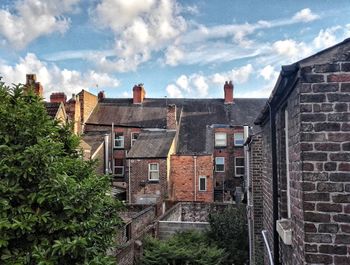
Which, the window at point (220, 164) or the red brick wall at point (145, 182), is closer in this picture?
the red brick wall at point (145, 182)

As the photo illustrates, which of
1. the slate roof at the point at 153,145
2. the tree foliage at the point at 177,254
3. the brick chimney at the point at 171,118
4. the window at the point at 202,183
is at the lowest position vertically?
the tree foliage at the point at 177,254

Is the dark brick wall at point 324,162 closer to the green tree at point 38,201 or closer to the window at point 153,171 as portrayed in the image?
the green tree at point 38,201

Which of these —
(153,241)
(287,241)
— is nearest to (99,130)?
(153,241)

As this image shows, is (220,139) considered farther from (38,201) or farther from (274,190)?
(38,201)

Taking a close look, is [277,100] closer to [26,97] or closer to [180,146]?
[26,97]

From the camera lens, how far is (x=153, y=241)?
580 inches

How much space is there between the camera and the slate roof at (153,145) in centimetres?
2945

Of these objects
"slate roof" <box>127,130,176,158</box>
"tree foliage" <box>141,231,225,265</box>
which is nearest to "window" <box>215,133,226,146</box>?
"slate roof" <box>127,130,176,158</box>

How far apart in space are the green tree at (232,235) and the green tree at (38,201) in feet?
37.6

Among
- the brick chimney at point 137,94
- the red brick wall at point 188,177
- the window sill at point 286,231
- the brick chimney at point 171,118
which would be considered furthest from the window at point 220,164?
the window sill at point 286,231

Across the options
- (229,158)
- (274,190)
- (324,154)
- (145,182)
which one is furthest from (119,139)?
(324,154)

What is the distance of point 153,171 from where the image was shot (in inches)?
1150

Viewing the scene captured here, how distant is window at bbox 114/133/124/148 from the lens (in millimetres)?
35906

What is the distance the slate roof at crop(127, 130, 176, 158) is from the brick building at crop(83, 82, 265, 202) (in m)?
0.08
